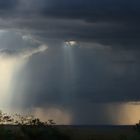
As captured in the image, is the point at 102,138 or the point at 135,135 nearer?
the point at 135,135

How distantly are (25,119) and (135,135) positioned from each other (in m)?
10.5

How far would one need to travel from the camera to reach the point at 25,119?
57.7m

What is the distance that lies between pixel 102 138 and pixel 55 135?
8.64 meters

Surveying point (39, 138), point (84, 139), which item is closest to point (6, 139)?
point (39, 138)

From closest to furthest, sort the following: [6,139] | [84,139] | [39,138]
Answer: [6,139] → [39,138] → [84,139]

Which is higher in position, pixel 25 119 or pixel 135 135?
pixel 25 119

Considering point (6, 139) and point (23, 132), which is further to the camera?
point (23, 132)

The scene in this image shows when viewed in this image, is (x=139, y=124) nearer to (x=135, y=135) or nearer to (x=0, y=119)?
(x=135, y=135)

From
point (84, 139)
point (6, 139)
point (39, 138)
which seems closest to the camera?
point (6, 139)

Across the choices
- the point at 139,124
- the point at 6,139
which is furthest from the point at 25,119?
the point at 139,124

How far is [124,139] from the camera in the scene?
2111 inches

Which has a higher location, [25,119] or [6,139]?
[25,119]

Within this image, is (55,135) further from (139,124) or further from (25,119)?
(139,124)

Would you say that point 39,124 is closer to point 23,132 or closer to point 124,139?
point 23,132
